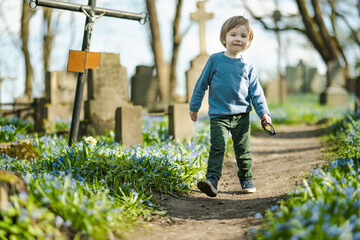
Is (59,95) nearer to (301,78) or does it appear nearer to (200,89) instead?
(200,89)

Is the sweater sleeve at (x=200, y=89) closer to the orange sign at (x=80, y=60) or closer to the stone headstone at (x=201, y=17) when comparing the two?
the orange sign at (x=80, y=60)

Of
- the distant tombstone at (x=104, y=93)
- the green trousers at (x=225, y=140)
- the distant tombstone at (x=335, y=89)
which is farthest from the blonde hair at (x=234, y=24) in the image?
the distant tombstone at (x=335, y=89)

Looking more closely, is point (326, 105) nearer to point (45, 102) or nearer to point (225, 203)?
point (45, 102)

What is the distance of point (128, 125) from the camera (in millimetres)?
5980

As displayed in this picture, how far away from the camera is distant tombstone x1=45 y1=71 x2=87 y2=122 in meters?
9.35

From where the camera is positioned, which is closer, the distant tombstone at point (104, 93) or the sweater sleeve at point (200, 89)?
the sweater sleeve at point (200, 89)

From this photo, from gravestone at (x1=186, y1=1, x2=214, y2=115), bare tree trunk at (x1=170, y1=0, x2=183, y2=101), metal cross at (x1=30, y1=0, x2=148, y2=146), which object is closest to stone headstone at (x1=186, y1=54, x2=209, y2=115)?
gravestone at (x1=186, y1=1, x2=214, y2=115)

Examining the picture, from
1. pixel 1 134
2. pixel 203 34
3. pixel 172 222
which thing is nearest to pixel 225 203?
pixel 172 222

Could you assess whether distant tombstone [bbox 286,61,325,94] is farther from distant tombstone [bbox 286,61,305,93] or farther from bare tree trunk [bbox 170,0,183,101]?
bare tree trunk [bbox 170,0,183,101]

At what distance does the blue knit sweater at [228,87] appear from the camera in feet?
13.1

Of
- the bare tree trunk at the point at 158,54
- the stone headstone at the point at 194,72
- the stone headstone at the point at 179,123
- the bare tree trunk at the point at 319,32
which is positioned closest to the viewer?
the stone headstone at the point at 179,123

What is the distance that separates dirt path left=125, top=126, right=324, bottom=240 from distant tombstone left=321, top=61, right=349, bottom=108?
9.35 metres

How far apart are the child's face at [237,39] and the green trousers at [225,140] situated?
73 centimetres

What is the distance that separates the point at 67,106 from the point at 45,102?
0.77 meters
